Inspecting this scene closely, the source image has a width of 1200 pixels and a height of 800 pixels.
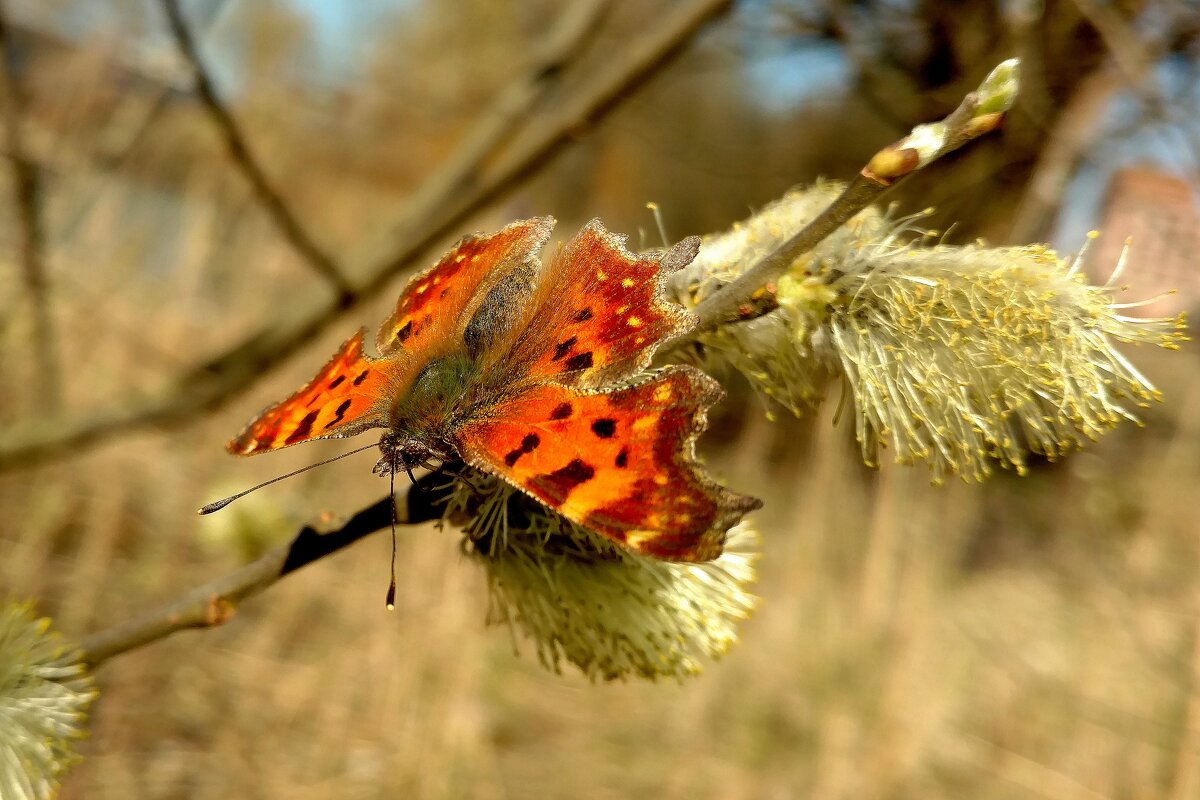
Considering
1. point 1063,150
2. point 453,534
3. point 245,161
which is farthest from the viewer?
point 453,534

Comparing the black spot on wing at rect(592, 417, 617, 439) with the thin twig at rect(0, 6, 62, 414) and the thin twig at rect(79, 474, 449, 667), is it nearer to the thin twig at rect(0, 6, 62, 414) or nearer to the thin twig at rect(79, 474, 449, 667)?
the thin twig at rect(79, 474, 449, 667)

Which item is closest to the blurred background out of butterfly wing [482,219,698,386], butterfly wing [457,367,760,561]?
butterfly wing [482,219,698,386]

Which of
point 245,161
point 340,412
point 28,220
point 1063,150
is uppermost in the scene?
point 28,220

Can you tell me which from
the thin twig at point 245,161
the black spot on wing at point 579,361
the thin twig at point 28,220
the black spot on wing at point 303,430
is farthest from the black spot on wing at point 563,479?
the thin twig at point 28,220

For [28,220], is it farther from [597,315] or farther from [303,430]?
[597,315]

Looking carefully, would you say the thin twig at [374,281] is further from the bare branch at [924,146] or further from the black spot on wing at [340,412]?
the bare branch at [924,146]

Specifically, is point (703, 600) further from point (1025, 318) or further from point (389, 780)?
point (389, 780)

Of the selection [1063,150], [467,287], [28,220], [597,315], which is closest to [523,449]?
[597,315]

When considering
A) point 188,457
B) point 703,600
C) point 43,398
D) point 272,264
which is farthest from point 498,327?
point 272,264
